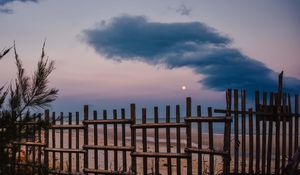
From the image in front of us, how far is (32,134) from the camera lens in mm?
3863

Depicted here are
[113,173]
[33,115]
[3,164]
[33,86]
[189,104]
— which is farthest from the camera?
[113,173]

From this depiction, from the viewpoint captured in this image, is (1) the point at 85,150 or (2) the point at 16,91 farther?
(1) the point at 85,150

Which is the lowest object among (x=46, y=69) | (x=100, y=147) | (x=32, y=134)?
(x=100, y=147)

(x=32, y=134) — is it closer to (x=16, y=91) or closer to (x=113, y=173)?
(x=16, y=91)

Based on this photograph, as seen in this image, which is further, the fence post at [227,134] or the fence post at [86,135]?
the fence post at [86,135]

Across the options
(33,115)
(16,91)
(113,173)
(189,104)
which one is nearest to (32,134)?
(33,115)

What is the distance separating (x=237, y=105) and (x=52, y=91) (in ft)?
14.2

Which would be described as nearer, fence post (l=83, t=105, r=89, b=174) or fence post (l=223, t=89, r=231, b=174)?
fence post (l=223, t=89, r=231, b=174)

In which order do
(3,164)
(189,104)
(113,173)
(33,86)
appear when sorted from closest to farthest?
(3,164)
(33,86)
(189,104)
(113,173)

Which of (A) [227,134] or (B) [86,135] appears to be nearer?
(A) [227,134]

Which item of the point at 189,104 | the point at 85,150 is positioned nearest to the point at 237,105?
the point at 189,104

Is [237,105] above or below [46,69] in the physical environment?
below

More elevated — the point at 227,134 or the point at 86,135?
the point at 227,134

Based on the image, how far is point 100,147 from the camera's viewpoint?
823 centimetres
